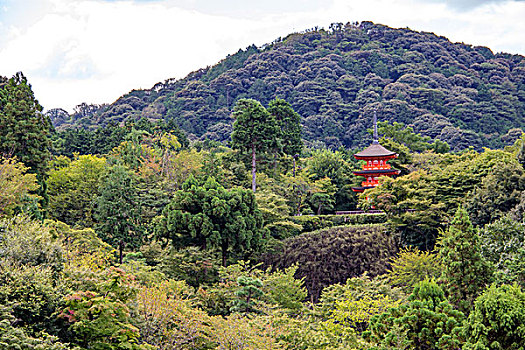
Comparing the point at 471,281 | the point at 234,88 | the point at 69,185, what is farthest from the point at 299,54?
the point at 471,281

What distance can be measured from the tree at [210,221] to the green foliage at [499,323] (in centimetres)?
1271

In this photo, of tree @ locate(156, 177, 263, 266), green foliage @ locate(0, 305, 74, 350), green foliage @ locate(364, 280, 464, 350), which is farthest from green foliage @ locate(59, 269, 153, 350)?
tree @ locate(156, 177, 263, 266)

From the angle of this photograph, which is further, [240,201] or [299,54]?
[299,54]

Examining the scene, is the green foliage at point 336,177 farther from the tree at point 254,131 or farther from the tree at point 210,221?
the tree at point 210,221

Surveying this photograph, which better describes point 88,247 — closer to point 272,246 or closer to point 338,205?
point 272,246

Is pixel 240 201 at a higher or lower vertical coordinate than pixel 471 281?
higher

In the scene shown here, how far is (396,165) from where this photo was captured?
3750cm

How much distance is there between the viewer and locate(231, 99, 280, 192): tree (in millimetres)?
31656

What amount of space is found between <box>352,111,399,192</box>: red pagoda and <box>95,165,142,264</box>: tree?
1649 cm

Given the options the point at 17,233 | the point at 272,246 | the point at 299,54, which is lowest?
the point at 272,246

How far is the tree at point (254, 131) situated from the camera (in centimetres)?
3166

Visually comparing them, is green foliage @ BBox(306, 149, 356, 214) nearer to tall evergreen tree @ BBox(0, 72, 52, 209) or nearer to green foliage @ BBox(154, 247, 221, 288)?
green foliage @ BBox(154, 247, 221, 288)

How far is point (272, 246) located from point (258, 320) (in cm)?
1098

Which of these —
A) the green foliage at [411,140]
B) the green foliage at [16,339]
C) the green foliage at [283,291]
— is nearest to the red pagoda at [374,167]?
the green foliage at [411,140]
